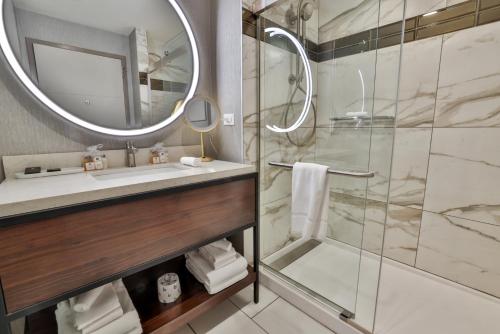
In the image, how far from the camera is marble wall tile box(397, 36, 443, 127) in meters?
1.39

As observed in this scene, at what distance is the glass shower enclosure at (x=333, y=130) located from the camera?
48.8 inches

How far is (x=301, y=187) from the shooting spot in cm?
131

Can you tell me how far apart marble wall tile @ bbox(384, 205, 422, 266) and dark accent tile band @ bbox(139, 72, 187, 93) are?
1.66 m

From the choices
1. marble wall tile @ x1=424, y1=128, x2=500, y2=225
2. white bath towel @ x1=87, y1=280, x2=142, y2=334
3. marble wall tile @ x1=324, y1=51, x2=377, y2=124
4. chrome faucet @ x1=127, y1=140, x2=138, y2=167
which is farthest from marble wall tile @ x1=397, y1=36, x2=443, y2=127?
white bath towel @ x1=87, y1=280, x2=142, y2=334

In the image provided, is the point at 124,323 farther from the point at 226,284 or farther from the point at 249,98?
the point at 249,98

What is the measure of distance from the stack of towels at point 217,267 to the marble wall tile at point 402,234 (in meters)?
1.14

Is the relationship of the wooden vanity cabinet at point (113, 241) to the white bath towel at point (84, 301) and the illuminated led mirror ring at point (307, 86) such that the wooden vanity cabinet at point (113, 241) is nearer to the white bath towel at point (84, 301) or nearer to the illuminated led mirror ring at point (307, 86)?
the white bath towel at point (84, 301)

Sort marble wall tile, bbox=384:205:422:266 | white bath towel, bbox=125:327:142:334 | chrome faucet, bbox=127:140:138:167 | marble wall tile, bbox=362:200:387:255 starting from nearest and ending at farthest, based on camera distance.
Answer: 1. white bath towel, bbox=125:327:142:334
2. chrome faucet, bbox=127:140:138:167
3. marble wall tile, bbox=362:200:387:255
4. marble wall tile, bbox=384:205:422:266

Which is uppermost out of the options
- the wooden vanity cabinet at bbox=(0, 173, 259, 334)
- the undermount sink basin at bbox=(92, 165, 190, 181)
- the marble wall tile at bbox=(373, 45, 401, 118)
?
the marble wall tile at bbox=(373, 45, 401, 118)

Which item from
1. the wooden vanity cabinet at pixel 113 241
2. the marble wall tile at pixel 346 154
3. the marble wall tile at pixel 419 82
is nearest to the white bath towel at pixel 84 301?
the wooden vanity cabinet at pixel 113 241

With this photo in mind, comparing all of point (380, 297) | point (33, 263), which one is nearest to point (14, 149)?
point (33, 263)

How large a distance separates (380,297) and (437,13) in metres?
1.71

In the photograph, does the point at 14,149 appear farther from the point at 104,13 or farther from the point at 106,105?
the point at 104,13

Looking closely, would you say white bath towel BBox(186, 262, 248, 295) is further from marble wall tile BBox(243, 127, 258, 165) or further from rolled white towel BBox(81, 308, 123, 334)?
marble wall tile BBox(243, 127, 258, 165)
